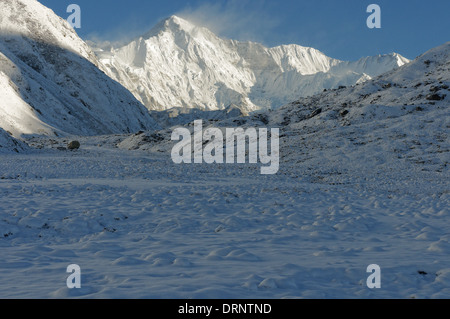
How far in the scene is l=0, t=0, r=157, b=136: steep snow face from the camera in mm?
100500

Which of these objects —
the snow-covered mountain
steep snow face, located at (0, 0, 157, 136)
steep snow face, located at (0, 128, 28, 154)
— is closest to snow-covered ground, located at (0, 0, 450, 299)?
the snow-covered mountain

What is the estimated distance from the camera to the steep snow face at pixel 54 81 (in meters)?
100

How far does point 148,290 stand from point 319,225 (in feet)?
22.1

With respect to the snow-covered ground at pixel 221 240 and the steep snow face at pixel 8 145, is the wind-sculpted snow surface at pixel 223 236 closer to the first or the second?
the snow-covered ground at pixel 221 240

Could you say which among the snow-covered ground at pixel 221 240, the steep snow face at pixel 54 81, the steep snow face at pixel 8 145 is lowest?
the snow-covered ground at pixel 221 240

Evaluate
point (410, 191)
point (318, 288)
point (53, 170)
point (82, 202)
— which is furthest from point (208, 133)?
point (318, 288)

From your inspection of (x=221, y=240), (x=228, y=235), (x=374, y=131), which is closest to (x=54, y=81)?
(x=374, y=131)

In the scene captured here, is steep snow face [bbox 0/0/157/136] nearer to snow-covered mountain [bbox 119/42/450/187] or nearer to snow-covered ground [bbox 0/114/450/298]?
snow-covered mountain [bbox 119/42/450/187]

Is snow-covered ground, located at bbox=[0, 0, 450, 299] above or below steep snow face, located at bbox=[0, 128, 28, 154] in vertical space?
below

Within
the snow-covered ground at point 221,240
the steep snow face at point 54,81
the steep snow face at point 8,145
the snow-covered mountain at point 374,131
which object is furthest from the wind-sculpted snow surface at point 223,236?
the steep snow face at point 54,81

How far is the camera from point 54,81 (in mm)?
134375

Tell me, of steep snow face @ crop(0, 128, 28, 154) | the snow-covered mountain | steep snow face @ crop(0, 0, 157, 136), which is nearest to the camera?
the snow-covered mountain

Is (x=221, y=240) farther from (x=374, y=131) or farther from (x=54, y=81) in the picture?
(x=54, y=81)
